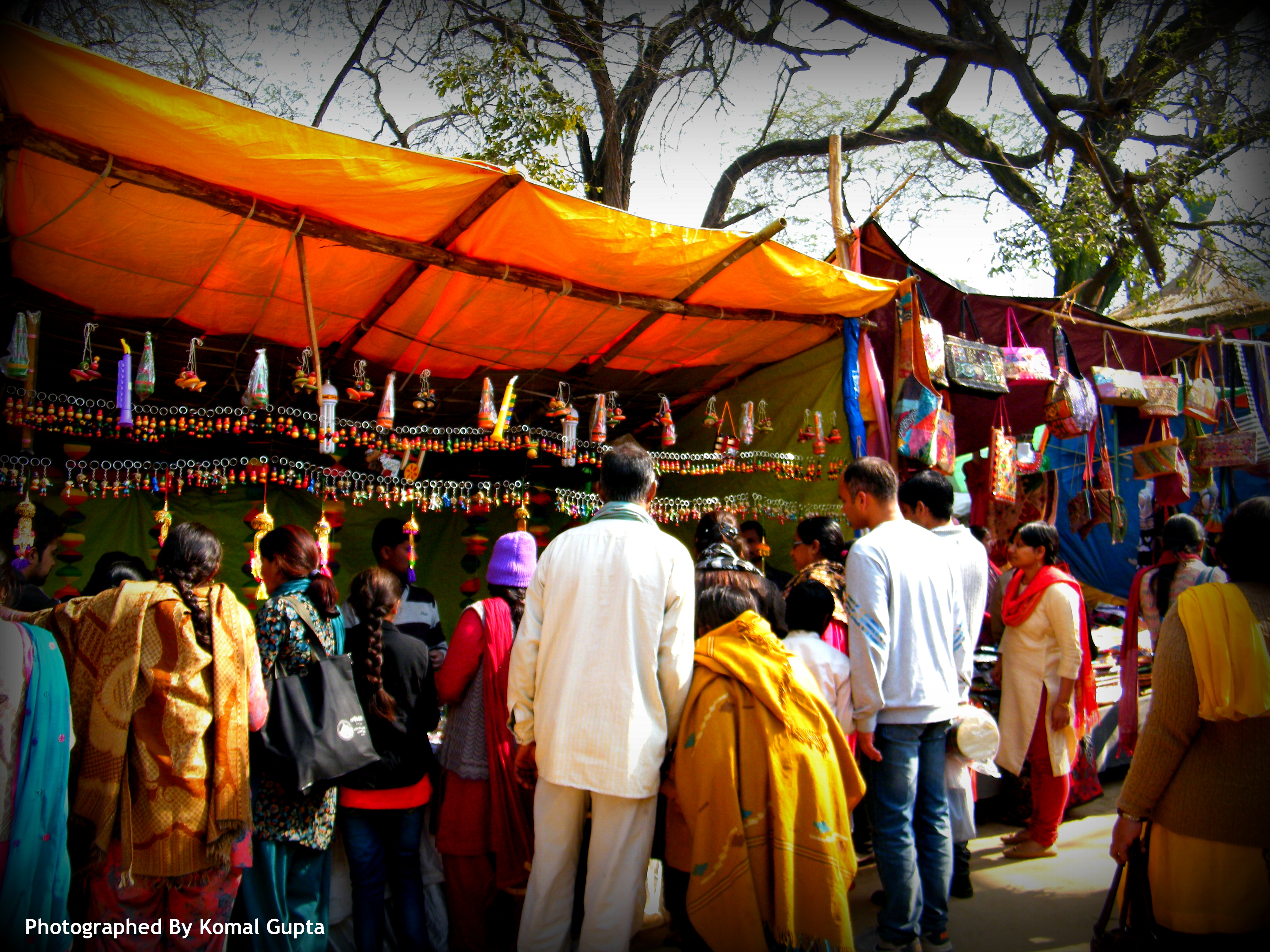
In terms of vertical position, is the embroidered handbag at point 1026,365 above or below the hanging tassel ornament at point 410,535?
above

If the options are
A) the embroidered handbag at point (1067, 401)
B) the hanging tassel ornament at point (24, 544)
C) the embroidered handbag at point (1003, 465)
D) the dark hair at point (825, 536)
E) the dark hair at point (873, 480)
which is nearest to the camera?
the dark hair at point (873, 480)

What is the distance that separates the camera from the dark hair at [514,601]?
9.05 ft

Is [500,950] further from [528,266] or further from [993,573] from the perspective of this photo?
[993,573]

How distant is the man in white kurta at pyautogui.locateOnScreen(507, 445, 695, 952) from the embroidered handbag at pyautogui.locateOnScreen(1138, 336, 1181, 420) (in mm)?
4801

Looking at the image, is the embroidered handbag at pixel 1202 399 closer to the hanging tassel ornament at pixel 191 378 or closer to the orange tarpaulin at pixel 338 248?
the orange tarpaulin at pixel 338 248

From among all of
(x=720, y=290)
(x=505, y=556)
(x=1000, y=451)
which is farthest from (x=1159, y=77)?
(x=505, y=556)

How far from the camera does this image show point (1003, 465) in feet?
16.9

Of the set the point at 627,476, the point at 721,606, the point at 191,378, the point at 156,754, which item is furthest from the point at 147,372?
the point at 721,606

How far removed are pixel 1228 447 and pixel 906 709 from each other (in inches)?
192

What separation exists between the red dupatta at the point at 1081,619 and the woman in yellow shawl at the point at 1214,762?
1644 millimetres

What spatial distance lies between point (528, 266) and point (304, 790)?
100 inches

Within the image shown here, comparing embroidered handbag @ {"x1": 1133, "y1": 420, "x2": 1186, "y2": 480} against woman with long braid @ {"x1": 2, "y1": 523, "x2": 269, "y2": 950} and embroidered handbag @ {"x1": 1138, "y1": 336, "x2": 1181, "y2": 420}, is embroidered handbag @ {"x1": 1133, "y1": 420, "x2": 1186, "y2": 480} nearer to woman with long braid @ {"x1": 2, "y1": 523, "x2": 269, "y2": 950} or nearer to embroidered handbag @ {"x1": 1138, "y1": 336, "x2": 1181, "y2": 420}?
embroidered handbag @ {"x1": 1138, "y1": 336, "x2": 1181, "y2": 420}

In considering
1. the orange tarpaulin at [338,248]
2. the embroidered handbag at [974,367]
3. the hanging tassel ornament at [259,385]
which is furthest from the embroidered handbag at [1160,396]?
the hanging tassel ornament at [259,385]

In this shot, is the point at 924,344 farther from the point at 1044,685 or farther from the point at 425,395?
the point at 425,395
